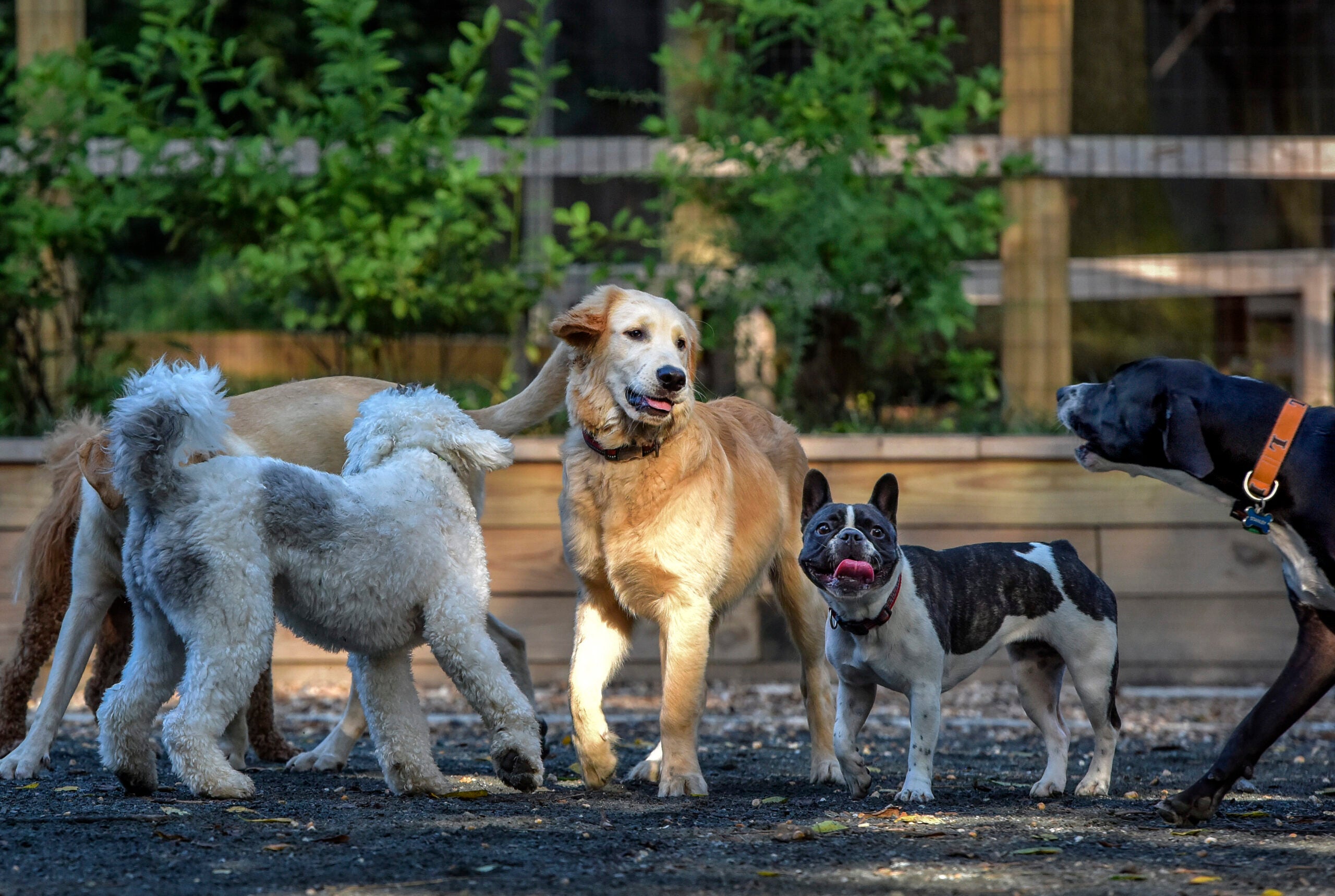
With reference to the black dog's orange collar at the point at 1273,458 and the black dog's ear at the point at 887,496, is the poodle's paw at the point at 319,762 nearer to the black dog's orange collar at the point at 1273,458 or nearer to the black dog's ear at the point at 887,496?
the black dog's ear at the point at 887,496

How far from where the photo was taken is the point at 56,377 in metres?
8.28

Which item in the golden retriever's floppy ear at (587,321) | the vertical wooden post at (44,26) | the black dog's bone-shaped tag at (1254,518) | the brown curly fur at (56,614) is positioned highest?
the vertical wooden post at (44,26)

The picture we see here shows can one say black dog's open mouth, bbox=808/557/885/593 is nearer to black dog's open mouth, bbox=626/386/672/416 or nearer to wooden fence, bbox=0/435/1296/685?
black dog's open mouth, bbox=626/386/672/416

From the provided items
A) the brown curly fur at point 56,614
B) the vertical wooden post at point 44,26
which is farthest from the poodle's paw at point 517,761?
the vertical wooden post at point 44,26

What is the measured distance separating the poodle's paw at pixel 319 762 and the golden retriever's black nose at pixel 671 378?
2.06m

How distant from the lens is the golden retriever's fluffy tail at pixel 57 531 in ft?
17.4

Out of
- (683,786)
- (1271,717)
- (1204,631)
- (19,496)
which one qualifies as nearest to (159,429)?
(683,786)

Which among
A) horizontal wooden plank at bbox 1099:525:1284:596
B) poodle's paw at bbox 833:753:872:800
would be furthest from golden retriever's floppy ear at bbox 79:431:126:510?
horizontal wooden plank at bbox 1099:525:1284:596

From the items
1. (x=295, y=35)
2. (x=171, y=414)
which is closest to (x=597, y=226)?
(x=295, y=35)

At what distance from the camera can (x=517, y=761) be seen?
170 inches

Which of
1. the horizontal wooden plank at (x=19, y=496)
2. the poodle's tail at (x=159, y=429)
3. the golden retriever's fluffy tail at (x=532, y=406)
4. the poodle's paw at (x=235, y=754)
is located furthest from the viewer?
the horizontal wooden plank at (x=19, y=496)

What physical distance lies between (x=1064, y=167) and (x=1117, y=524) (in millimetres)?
2419

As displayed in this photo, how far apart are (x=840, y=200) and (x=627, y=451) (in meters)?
3.62

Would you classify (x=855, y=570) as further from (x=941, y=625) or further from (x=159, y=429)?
(x=159, y=429)
